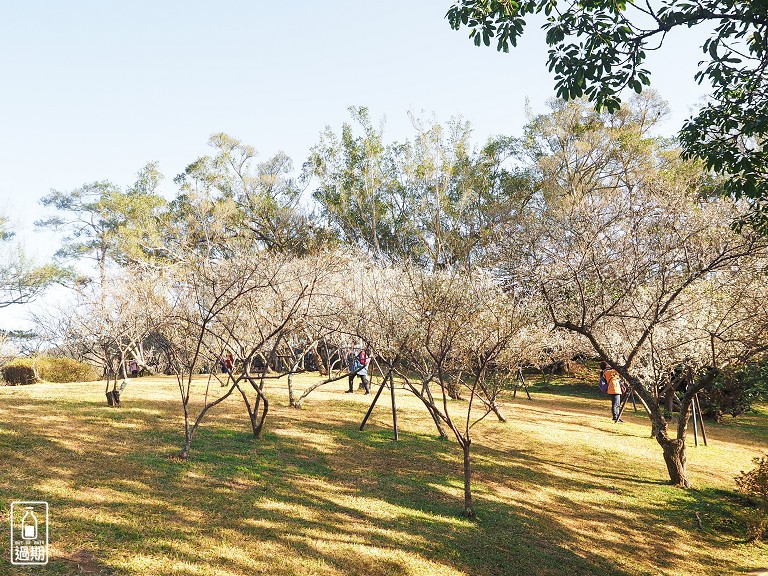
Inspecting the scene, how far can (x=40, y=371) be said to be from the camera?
82.4 ft

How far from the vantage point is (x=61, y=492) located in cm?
783

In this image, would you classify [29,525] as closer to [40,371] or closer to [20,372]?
[40,371]

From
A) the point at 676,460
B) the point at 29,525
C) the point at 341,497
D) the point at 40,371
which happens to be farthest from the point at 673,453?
the point at 40,371

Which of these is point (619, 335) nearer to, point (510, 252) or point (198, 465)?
point (510, 252)

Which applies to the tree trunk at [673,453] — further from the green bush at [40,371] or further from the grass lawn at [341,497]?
the green bush at [40,371]

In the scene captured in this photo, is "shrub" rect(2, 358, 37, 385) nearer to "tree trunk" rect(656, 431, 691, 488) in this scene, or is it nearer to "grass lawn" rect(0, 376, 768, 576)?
"grass lawn" rect(0, 376, 768, 576)

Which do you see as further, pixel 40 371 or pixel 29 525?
pixel 40 371

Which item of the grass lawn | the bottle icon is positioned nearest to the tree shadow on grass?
the grass lawn

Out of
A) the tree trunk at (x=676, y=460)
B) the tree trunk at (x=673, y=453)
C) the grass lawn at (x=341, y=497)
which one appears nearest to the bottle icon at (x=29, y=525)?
the grass lawn at (x=341, y=497)

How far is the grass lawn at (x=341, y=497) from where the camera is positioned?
6945mm

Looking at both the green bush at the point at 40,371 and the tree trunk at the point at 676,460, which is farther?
the green bush at the point at 40,371

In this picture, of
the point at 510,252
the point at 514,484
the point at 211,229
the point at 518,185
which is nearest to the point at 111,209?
the point at 211,229

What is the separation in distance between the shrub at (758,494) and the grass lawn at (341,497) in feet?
1.17

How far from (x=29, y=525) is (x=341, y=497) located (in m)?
4.74
